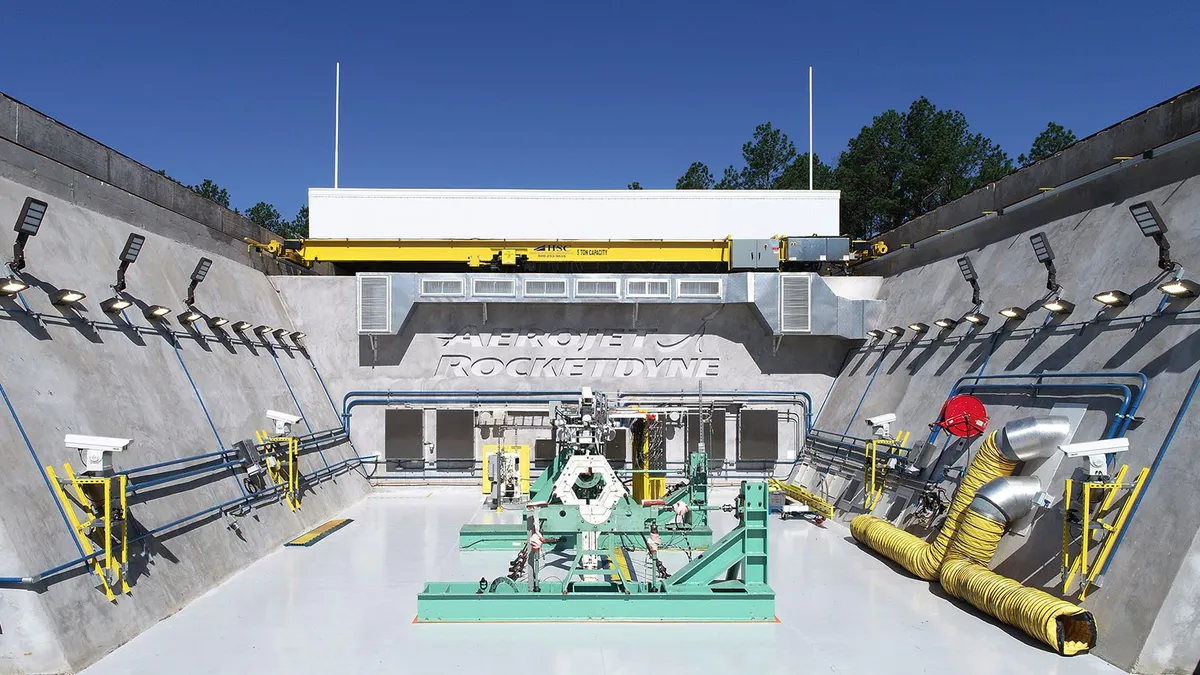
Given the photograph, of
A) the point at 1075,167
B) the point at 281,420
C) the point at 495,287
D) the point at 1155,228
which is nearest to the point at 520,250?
the point at 495,287

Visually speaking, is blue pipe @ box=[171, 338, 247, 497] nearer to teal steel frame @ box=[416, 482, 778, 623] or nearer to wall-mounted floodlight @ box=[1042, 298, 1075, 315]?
teal steel frame @ box=[416, 482, 778, 623]

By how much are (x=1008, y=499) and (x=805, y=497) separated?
654 cm

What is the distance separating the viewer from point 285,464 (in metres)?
12.6

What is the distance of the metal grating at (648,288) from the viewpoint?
16984 mm

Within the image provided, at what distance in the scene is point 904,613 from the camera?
8.34m

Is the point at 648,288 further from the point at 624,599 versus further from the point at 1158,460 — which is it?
the point at 1158,460

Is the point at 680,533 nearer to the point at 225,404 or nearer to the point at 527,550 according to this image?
the point at 527,550

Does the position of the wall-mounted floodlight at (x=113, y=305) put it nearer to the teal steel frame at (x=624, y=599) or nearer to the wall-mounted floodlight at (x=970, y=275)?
the teal steel frame at (x=624, y=599)

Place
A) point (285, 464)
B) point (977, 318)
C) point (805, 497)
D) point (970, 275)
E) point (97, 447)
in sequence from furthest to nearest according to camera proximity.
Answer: point (805, 497) → point (285, 464) → point (970, 275) → point (977, 318) → point (97, 447)

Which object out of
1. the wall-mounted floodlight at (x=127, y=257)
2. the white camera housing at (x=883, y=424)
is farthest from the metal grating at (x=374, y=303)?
the white camera housing at (x=883, y=424)

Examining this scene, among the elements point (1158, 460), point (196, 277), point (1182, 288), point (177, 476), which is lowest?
point (177, 476)

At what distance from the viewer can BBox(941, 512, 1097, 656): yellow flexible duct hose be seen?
22.7ft

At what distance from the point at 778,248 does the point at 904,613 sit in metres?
10.9

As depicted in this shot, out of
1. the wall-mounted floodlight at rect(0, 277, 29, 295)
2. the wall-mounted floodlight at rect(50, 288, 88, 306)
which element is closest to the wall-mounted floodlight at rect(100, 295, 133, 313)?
the wall-mounted floodlight at rect(50, 288, 88, 306)
